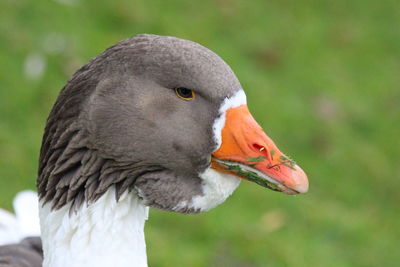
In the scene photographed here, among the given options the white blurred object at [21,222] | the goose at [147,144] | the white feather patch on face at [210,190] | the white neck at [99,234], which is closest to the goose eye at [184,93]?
the goose at [147,144]

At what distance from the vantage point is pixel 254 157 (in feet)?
9.32

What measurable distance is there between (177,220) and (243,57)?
236 cm

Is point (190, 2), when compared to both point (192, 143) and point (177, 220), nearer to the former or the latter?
point (177, 220)

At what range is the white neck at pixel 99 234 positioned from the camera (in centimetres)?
299

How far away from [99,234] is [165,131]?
0.50 m

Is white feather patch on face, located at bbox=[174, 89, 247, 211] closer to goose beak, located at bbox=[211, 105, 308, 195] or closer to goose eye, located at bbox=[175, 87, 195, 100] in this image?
goose beak, located at bbox=[211, 105, 308, 195]

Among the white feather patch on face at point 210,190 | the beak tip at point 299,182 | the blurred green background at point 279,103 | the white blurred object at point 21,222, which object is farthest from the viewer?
the blurred green background at point 279,103

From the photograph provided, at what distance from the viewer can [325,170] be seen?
647 centimetres

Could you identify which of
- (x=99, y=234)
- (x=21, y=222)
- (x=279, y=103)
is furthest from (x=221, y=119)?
(x=279, y=103)

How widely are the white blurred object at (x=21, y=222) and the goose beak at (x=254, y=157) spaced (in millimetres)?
1496

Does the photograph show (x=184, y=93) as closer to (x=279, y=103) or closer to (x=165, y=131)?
(x=165, y=131)

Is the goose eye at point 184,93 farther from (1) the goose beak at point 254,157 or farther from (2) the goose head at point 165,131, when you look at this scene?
(1) the goose beak at point 254,157

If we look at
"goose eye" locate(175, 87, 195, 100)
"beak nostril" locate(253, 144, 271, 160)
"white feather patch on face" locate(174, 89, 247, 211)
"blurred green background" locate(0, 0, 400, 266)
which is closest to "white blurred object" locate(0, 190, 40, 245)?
"blurred green background" locate(0, 0, 400, 266)

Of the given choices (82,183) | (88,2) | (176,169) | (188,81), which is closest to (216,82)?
(188,81)
